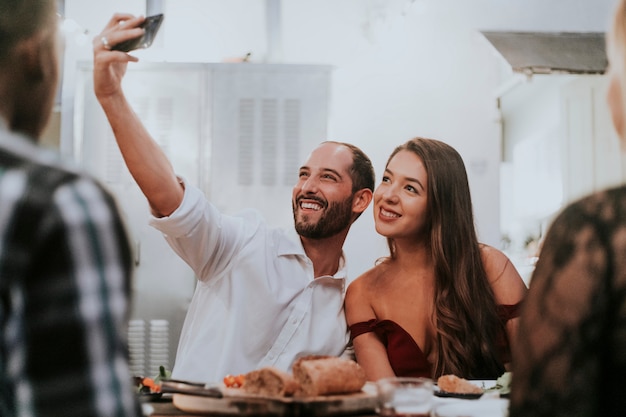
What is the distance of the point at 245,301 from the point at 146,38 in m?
1.00

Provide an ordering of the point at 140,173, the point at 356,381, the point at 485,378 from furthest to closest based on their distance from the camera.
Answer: the point at 485,378 → the point at 140,173 → the point at 356,381

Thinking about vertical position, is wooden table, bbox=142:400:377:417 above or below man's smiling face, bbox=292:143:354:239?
below

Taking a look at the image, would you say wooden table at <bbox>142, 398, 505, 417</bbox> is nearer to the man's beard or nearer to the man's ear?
the man's beard

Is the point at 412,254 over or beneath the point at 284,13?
beneath

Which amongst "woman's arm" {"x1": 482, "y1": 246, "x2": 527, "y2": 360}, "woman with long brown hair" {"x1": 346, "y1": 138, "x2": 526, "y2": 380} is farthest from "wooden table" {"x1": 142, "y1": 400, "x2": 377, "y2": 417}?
"woman's arm" {"x1": 482, "y1": 246, "x2": 527, "y2": 360}

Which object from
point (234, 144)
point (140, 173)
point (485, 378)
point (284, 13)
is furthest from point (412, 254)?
point (284, 13)

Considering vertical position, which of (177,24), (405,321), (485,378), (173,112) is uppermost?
(177,24)

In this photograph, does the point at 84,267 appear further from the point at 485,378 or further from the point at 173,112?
the point at 173,112

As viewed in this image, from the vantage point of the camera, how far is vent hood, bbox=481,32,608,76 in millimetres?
4328

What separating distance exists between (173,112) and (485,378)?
2.69 m

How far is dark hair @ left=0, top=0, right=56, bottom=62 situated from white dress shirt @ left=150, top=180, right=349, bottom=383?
5.09 ft

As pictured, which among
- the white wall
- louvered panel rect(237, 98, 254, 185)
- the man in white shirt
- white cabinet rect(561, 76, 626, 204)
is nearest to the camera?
the man in white shirt

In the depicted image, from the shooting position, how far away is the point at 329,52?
4.94 metres

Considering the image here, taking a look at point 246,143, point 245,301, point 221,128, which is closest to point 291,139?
point 246,143
